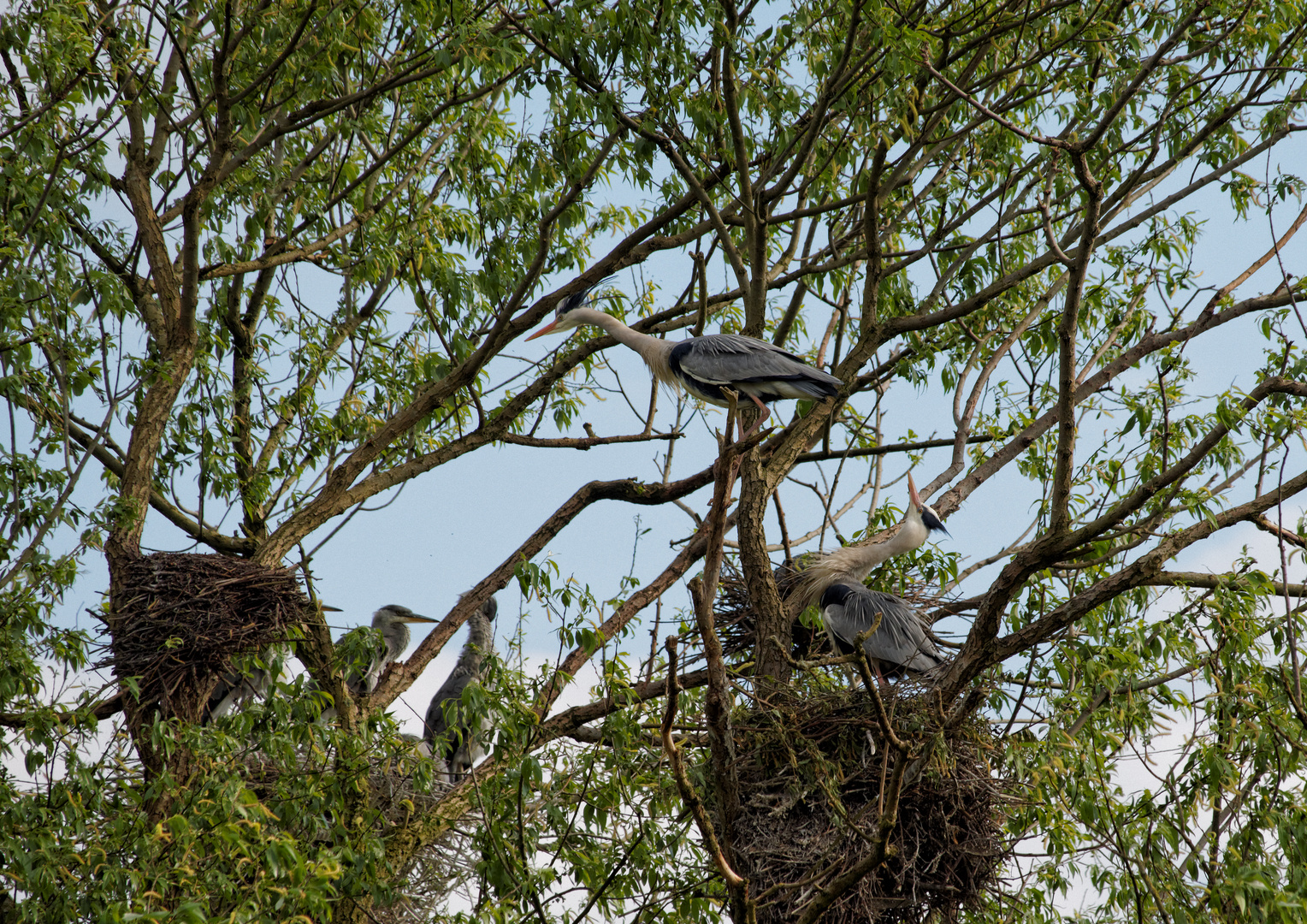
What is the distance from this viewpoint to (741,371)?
6.32m

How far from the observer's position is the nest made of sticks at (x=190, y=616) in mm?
6488

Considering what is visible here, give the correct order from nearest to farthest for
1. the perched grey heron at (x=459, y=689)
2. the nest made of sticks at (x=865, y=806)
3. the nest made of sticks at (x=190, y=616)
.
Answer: the nest made of sticks at (x=865, y=806), the nest made of sticks at (x=190, y=616), the perched grey heron at (x=459, y=689)

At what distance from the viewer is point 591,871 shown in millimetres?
5273

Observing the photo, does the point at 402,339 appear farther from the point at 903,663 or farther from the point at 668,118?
the point at 903,663

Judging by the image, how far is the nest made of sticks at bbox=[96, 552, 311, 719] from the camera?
649 cm

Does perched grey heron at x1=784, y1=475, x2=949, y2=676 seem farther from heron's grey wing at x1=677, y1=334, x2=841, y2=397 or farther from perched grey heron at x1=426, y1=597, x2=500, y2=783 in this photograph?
perched grey heron at x1=426, y1=597, x2=500, y2=783

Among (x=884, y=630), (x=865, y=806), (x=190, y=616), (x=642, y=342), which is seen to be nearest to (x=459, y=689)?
(x=190, y=616)

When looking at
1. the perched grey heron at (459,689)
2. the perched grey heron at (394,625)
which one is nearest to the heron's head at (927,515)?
the perched grey heron at (459,689)

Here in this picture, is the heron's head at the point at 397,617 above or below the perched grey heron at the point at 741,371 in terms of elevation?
above

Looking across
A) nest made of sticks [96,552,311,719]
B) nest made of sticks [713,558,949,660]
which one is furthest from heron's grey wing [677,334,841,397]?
nest made of sticks [96,552,311,719]

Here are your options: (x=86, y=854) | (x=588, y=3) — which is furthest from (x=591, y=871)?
(x=588, y=3)

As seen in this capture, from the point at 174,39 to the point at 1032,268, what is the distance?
520 centimetres

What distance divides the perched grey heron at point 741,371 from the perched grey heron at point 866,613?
1.03 meters

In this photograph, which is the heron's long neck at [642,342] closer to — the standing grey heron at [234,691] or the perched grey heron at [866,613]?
the perched grey heron at [866,613]
